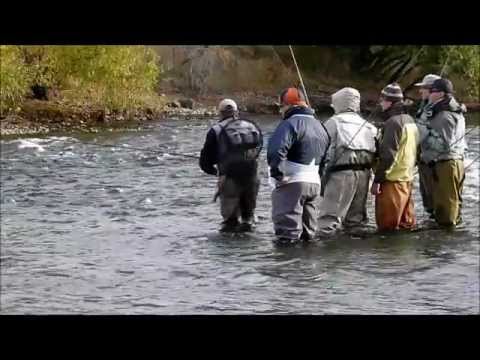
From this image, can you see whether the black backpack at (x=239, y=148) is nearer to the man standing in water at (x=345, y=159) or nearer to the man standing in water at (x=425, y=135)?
the man standing in water at (x=345, y=159)

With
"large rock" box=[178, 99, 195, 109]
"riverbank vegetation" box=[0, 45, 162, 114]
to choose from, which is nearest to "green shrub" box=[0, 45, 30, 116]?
"riverbank vegetation" box=[0, 45, 162, 114]

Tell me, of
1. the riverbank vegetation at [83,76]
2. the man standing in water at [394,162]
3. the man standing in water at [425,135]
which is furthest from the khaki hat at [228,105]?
the riverbank vegetation at [83,76]

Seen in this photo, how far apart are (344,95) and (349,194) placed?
1.54 feet

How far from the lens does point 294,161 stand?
13.0 ft

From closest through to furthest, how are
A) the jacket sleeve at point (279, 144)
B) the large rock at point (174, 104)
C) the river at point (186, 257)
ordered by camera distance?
the river at point (186, 257) < the jacket sleeve at point (279, 144) < the large rock at point (174, 104)

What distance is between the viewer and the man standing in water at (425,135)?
4.37m

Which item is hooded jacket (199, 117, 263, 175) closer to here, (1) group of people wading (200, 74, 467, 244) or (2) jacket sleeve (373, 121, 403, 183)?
(1) group of people wading (200, 74, 467, 244)

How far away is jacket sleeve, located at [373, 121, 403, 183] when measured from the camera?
164 inches

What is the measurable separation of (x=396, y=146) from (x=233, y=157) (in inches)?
30.6

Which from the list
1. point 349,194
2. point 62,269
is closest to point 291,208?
point 349,194

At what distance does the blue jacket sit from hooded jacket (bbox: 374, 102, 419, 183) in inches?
14.3

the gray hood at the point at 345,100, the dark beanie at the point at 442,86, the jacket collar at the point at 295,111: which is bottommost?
the jacket collar at the point at 295,111

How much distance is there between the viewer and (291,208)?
4.02 metres
